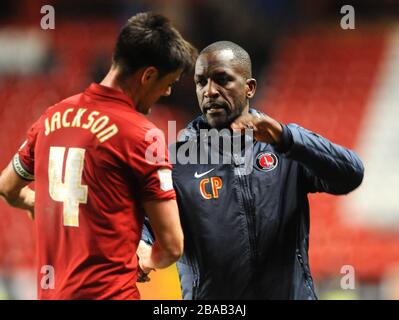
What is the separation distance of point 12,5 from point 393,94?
15.5 ft

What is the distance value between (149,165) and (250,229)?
0.72 meters

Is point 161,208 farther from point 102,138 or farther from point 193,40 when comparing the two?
point 193,40

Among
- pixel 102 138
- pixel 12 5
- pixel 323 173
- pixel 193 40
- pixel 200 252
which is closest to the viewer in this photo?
pixel 102 138

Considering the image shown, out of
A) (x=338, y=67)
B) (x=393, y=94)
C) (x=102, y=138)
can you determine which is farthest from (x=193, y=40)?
(x=102, y=138)

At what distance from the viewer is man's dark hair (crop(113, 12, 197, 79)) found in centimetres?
261

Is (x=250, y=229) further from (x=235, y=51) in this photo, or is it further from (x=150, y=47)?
(x=150, y=47)

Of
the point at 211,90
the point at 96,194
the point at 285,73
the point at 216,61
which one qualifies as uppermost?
the point at 285,73

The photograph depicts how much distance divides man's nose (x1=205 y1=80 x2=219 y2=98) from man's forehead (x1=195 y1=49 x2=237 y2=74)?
6cm

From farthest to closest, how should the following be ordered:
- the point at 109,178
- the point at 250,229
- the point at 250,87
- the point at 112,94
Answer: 1. the point at 250,87
2. the point at 250,229
3. the point at 112,94
4. the point at 109,178

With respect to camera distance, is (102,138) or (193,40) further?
(193,40)

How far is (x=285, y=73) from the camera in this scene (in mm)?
9227

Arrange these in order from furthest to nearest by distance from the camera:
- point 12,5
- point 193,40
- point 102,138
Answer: point 12,5 → point 193,40 → point 102,138

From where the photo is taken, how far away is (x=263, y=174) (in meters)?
3.19

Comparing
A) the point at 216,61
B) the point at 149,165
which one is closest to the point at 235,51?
the point at 216,61
